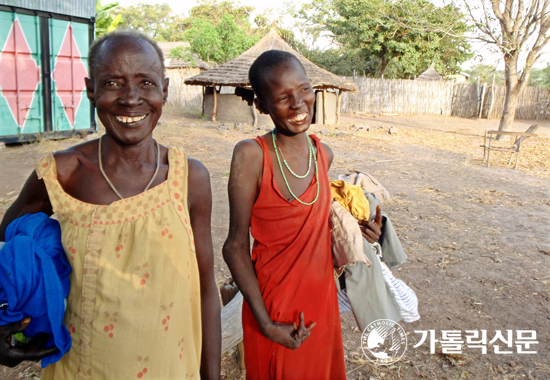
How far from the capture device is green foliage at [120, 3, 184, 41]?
46656 millimetres

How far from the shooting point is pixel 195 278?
4.33 ft

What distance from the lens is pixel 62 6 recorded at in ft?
31.9

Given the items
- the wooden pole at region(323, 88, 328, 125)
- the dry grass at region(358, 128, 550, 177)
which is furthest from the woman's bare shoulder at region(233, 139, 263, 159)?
the wooden pole at region(323, 88, 328, 125)

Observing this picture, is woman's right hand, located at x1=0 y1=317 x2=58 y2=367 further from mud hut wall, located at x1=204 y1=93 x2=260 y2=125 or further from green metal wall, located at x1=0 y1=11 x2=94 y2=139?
mud hut wall, located at x1=204 y1=93 x2=260 y2=125

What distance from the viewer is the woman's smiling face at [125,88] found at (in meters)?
1.25

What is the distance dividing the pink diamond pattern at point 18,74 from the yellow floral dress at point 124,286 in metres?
9.76

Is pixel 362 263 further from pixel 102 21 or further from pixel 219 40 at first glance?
pixel 219 40

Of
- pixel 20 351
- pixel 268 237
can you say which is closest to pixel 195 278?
pixel 268 237

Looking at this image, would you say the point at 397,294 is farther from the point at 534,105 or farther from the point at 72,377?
the point at 534,105

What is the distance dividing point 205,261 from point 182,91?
25622 mm

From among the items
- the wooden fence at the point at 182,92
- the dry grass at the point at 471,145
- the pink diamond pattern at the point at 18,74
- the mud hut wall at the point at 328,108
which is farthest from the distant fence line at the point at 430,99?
the pink diamond pattern at the point at 18,74

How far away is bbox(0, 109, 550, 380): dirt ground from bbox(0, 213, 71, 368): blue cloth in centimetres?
170

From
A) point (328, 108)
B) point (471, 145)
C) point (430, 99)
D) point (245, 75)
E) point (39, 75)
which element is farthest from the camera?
point (430, 99)

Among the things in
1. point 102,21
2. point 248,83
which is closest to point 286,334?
point 102,21
